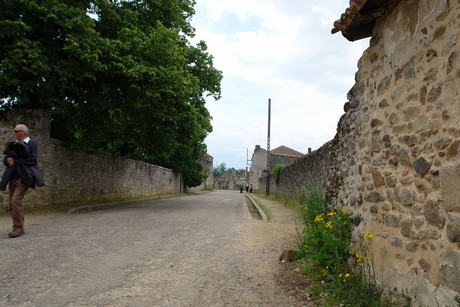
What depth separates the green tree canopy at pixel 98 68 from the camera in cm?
899

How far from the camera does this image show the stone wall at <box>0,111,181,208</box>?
1006 centimetres

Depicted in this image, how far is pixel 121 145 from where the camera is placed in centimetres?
2097

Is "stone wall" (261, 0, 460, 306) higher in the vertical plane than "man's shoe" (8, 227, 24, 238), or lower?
higher

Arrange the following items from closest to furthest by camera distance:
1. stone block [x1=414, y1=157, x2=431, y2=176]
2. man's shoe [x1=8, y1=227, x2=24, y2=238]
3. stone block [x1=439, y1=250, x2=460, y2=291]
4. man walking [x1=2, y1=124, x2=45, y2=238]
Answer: stone block [x1=439, y1=250, x2=460, y2=291] → stone block [x1=414, y1=157, x2=431, y2=176] → man's shoe [x1=8, y1=227, x2=24, y2=238] → man walking [x1=2, y1=124, x2=45, y2=238]

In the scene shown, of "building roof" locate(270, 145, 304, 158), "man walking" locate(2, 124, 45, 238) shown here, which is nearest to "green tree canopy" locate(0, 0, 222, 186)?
"man walking" locate(2, 124, 45, 238)

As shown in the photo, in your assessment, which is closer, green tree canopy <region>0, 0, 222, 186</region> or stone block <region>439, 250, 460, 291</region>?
stone block <region>439, 250, 460, 291</region>

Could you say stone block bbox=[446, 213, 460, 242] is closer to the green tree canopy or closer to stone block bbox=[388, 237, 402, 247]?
stone block bbox=[388, 237, 402, 247]

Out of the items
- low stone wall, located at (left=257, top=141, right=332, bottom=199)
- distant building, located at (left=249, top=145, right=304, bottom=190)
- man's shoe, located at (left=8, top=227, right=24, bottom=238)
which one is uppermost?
distant building, located at (left=249, top=145, right=304, bottom=190)

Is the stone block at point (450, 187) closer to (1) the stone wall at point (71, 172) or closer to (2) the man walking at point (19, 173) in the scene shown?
(2) the man walking at point (19, 173)

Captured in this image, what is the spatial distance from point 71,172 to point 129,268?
349 inches

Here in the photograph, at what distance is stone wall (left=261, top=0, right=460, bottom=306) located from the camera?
2689 millimetres

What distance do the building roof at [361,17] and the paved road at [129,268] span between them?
10.6 ft

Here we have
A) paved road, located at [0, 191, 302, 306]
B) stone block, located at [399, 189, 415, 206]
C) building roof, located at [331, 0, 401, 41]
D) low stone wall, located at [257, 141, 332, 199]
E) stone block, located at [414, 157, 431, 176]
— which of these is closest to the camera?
stone block, located at [414, 157, 431, 176]

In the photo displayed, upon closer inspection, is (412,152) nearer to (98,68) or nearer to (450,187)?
(450,187)
